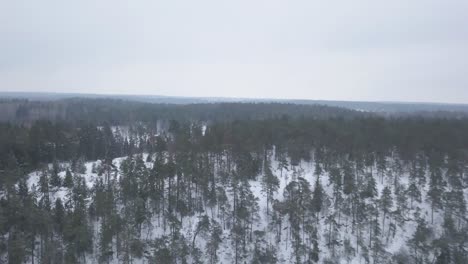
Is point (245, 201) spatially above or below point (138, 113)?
below

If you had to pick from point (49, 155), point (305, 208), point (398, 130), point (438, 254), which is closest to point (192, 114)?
point (49, 155)

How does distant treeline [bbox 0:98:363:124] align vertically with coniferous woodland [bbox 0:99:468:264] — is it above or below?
above

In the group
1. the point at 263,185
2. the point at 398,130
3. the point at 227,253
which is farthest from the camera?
the point at 398,130

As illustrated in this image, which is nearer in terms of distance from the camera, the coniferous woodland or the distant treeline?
the coniferous woodland

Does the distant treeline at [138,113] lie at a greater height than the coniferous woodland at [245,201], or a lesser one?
greater

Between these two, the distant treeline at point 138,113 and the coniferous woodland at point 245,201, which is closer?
the coniferous woodland at point 245,201

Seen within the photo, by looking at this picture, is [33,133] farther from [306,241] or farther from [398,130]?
[398,130]

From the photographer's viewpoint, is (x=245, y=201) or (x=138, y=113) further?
(x=138, y=113)

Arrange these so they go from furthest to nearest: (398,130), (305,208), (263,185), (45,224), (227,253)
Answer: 1. (398,130)
2. (263,185)
3. (305,208)
4. (227,253)
5. (45,224)
